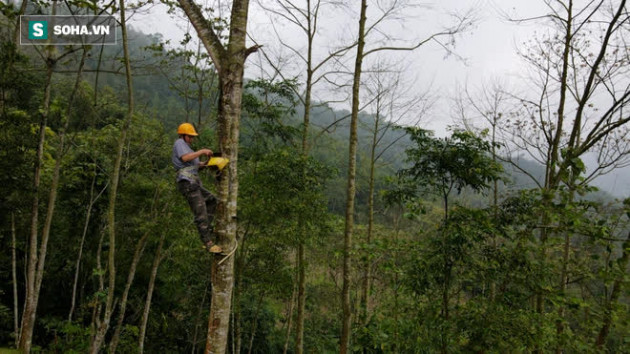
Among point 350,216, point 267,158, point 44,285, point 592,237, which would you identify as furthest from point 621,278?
point 44,285

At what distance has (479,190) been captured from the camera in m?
4.15

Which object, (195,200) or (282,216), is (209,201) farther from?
(282,216)

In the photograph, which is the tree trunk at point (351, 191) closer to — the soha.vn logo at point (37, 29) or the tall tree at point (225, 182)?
the tall tree at point (225, 182)

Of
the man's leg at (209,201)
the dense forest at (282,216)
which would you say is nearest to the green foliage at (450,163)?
the dense forest at (282,216)

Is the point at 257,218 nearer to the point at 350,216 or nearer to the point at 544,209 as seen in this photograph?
the point at 350,216

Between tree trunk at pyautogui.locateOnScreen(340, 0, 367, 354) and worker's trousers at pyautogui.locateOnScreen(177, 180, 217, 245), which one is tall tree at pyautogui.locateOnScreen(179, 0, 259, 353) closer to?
worker's trousers at pyautogui.locateOnScreen(177, 180, 217, 245)

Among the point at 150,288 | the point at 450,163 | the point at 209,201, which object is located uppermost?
the point at 450,163

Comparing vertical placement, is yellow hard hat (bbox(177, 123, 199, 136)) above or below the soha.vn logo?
below

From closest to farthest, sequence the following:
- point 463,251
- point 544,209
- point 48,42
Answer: point 544,209 < point 463,251 < point 48,42

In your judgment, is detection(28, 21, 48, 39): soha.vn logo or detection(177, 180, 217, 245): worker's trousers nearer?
detection(177, 180, 217, 245): worker's trousers

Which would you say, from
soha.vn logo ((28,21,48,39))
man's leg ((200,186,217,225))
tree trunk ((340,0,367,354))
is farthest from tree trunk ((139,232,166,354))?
tree trunk ((340,0,367,354))

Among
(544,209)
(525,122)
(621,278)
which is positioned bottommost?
(621,278)

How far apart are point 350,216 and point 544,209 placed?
2.49 meters

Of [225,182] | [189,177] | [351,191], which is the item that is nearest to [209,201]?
[189,177]
